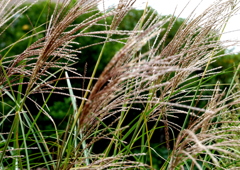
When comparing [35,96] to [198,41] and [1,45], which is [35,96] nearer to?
[1,45]

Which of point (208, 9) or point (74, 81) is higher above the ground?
point (208, 9)

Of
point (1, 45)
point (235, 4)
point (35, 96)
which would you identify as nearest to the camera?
point (235, 4)

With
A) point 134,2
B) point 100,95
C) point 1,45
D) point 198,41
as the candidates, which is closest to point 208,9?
point 198,41

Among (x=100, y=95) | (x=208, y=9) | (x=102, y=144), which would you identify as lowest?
(x=102, y=144)

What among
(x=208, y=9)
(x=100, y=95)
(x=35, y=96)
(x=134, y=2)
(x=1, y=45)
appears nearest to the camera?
(x=100, y=95)

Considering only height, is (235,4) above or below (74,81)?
above

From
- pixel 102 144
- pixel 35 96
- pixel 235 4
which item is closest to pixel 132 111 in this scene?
pixel 102 144

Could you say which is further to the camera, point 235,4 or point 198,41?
point 235,4

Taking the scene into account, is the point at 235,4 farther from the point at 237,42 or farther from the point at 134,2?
the point at 134,2

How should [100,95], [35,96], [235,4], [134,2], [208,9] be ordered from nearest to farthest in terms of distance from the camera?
[100,95] < [134,2] < [208,9] < [235,4] < [35,96]
